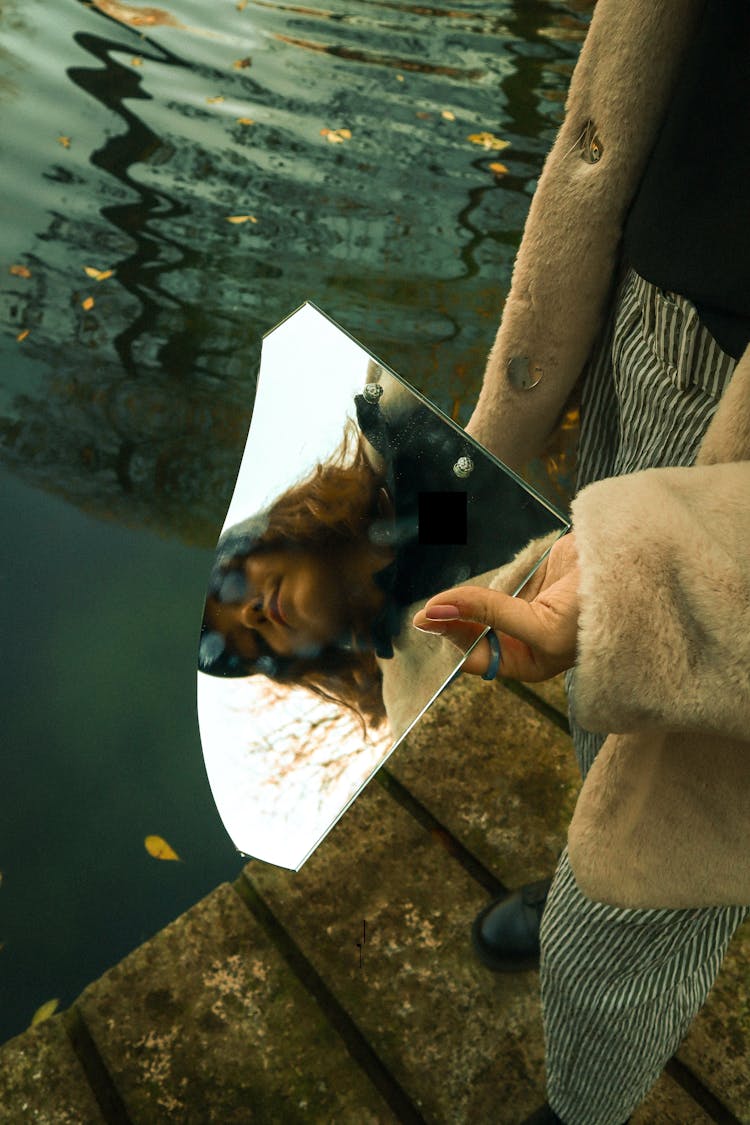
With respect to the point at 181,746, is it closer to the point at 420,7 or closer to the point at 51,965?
the point at 51,965

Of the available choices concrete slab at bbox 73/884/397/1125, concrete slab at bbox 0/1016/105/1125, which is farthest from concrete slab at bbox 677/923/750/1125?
concrete slab at bbox 0/1016/105/1125

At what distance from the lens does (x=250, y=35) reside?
17.6 feet

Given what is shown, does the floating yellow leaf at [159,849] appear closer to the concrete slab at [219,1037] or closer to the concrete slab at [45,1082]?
the concrete slab at [219,1037]

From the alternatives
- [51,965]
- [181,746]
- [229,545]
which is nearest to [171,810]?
[181,746]

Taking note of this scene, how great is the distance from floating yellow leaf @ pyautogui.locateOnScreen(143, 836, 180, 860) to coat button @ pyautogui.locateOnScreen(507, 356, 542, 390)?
1.64m

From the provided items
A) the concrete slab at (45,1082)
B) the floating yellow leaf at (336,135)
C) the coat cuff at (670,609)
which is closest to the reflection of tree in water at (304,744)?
the coat cuff at (670,609)

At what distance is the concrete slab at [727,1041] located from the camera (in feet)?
5.36

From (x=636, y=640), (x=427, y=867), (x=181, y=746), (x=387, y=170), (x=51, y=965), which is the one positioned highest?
(x=636, y=640)

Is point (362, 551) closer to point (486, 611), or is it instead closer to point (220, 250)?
point (486, 611)

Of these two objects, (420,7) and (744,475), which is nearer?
(744,475)

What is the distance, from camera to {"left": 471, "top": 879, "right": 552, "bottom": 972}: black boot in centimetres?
175

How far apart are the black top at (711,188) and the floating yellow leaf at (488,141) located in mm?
3957

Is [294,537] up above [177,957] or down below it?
above

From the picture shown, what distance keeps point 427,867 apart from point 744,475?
133 cm
